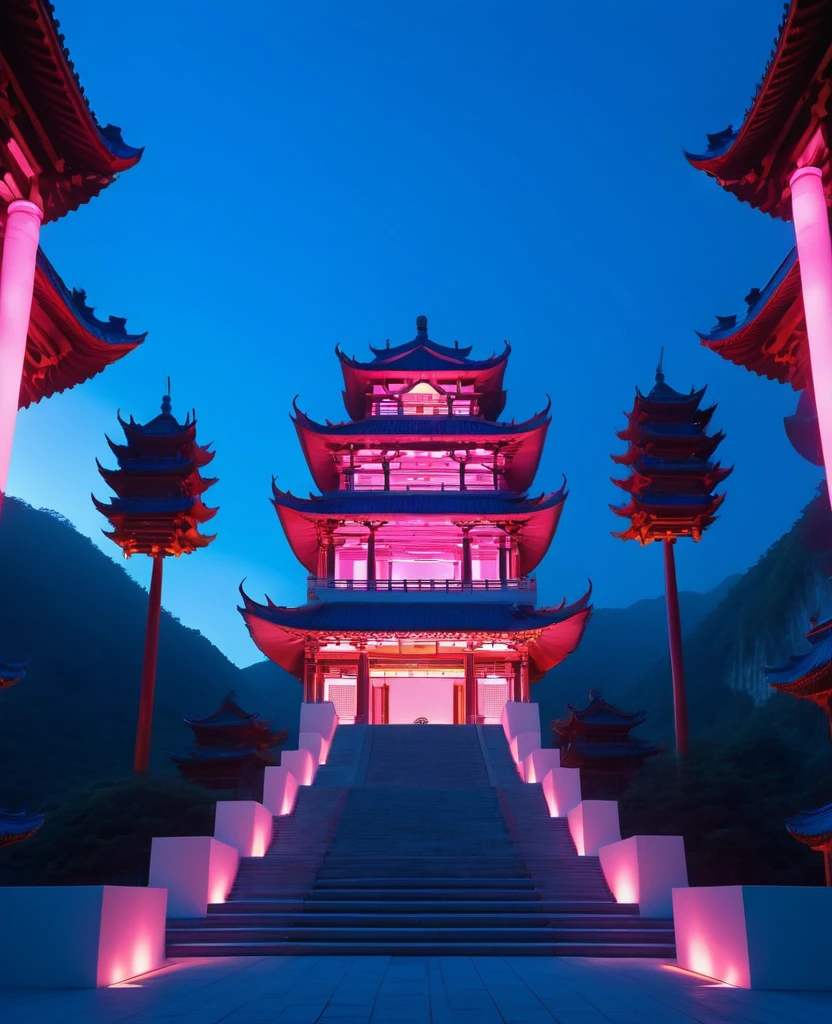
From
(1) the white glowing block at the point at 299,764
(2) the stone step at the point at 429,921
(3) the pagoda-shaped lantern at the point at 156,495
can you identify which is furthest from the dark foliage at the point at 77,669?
(2) the stone step at the point at 429,921

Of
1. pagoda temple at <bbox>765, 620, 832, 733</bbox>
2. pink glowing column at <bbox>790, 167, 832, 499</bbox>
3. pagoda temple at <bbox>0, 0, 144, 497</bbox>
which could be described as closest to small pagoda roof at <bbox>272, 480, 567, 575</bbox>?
pagoda temple at <bbox>765, 620, 832, 733</bbox>

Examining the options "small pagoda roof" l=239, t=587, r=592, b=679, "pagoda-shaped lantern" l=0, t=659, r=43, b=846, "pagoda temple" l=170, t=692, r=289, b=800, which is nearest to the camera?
"pagoda-shaped lantern" l=0, t=659, r=43, b=846

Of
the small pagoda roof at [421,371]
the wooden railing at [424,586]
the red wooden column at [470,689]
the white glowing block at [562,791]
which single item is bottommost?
the white glowing block at [562,791]

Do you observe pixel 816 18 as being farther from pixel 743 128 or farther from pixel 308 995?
pixel 308 995

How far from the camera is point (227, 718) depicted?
26.7 meters

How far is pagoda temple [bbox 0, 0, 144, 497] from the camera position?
7.96 m

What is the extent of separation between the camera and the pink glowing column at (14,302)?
8.08 metres

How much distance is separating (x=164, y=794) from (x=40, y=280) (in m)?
14.8

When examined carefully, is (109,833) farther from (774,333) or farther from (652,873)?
(774,333)

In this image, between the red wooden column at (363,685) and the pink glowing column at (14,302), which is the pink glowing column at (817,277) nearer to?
the pink glowing column at (14,302)

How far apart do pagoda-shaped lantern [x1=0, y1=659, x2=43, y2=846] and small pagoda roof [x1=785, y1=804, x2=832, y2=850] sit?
35.0 ft

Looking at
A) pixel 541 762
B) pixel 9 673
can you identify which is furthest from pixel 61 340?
pixel 541 762

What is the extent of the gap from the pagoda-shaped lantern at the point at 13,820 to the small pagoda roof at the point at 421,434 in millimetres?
19377

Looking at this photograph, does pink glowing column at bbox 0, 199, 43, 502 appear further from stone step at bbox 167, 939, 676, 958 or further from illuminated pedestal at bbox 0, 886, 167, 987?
stone step at bbox 167, 939, 676, 958
